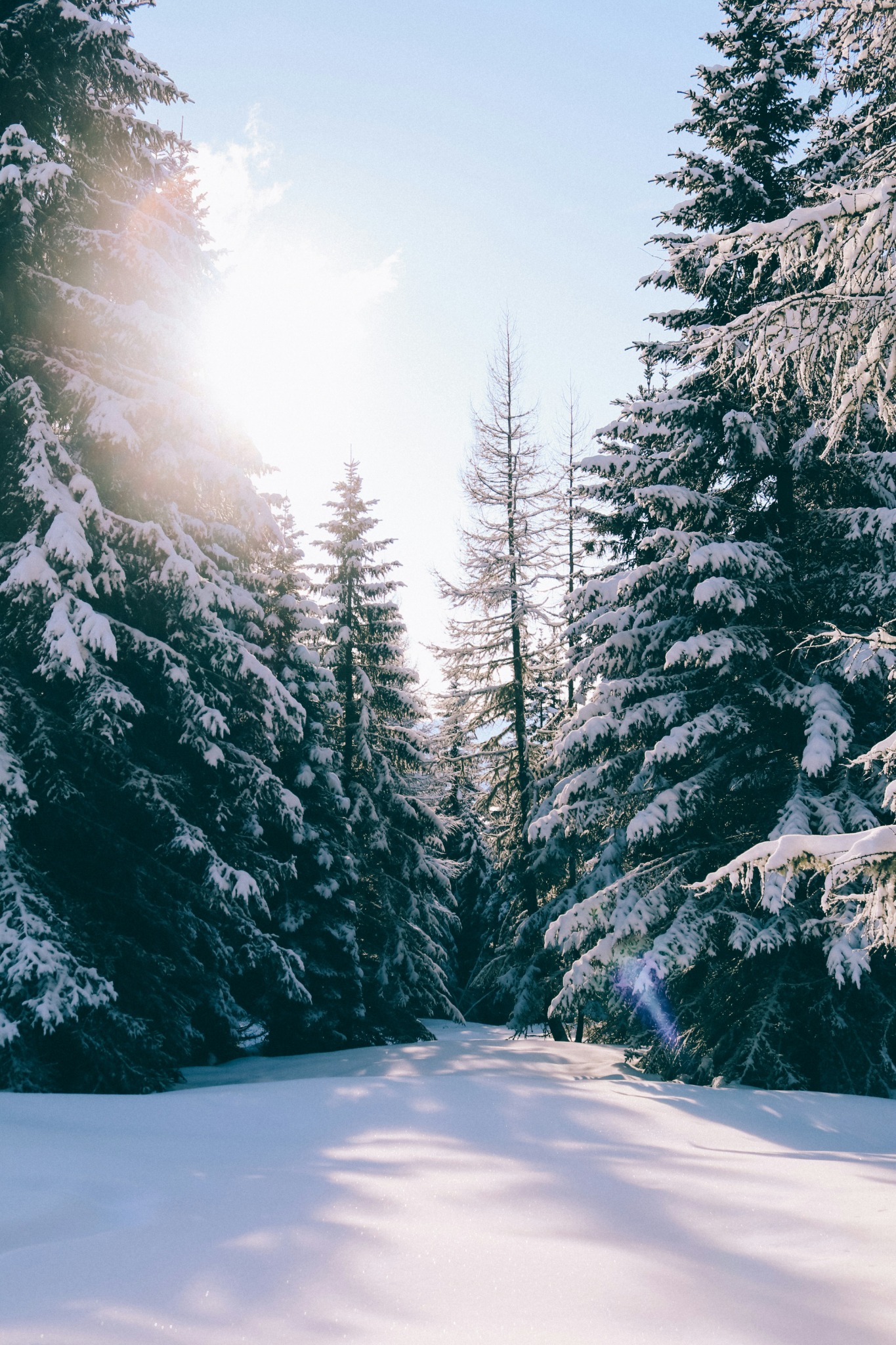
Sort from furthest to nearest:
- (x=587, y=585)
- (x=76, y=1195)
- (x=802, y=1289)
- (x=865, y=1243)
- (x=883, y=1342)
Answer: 1. (x=587, y=585)
2. (x=76, y=1195)
3. (x=865, y=1243)
4. (x=802, y=1289)
5. (x=883, y=1342)

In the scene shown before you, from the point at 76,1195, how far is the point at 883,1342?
10.3 ft

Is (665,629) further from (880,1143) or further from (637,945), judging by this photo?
(880,1143)

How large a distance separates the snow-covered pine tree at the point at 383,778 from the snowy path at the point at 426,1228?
1233 cm

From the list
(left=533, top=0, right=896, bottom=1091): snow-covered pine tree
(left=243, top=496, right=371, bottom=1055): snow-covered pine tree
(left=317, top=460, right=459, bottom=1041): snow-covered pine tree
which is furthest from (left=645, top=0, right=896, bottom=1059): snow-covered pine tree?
(left=317, top=460, right=459, bottom=1041): snow-covered pine tree

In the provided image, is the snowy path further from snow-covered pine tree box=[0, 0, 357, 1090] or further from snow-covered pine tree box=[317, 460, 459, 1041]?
snow-covered pine tree box=[317, 460, 459, 1041]

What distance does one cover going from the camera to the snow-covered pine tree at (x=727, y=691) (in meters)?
9.06

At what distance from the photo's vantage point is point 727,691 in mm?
10766

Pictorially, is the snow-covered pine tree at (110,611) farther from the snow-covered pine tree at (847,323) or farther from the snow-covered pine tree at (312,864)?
the snow-covered pine tree at (847,323)

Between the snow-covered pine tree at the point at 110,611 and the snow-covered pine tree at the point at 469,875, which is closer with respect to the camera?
the snow-covered pine tree at the point at 110,611

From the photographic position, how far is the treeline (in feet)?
24.6

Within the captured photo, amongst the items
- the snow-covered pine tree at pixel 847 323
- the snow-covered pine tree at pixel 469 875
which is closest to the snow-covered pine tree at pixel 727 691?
the snow-covered pine tree at pixel 847 323

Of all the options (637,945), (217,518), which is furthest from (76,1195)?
(217,518)

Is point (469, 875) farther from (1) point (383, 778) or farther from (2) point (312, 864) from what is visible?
(2) point (312, 864)

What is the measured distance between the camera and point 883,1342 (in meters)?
2.27
